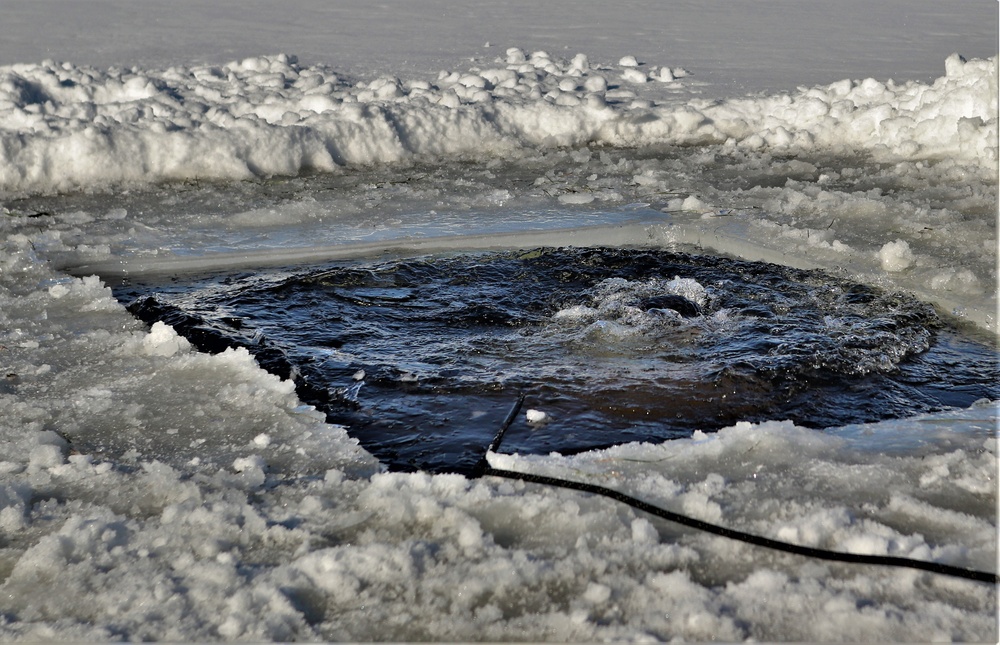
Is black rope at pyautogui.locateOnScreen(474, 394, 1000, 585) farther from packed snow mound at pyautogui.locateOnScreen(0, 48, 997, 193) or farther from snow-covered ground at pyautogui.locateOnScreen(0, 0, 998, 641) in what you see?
packed snow mound at pyautogui.locateOnScreen(0, 48, 997, 193)

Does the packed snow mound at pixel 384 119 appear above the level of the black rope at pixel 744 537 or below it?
above

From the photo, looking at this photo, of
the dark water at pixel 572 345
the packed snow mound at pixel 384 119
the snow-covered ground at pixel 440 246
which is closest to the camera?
the snow-covered ground at pixel 440 246

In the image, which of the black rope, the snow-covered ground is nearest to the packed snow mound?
the snow-covered ground

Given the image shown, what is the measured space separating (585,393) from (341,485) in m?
1.20

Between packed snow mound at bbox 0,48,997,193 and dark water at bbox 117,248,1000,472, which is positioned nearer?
dark water at bbox 117,248,1000,472

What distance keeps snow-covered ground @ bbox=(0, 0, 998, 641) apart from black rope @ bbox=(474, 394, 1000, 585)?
0.11 ft

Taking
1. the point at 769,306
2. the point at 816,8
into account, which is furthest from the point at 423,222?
the point at 816,8

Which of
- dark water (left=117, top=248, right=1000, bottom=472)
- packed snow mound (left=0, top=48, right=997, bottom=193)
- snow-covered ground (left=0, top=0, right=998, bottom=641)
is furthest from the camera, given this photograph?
packed snow mound (left=0, top=48, right=997, bottom=193)

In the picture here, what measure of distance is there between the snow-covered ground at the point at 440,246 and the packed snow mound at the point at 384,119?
0.03 metres

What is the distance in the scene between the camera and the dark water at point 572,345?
3664mm

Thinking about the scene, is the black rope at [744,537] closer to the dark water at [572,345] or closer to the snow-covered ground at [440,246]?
the snow-covered ground at [440,246]

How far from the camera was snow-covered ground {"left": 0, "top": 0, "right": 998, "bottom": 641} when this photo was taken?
247cm

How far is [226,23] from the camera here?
40.5ft

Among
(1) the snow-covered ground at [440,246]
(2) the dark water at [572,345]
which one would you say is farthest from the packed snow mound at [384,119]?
(2) the dark water at [572,345]
